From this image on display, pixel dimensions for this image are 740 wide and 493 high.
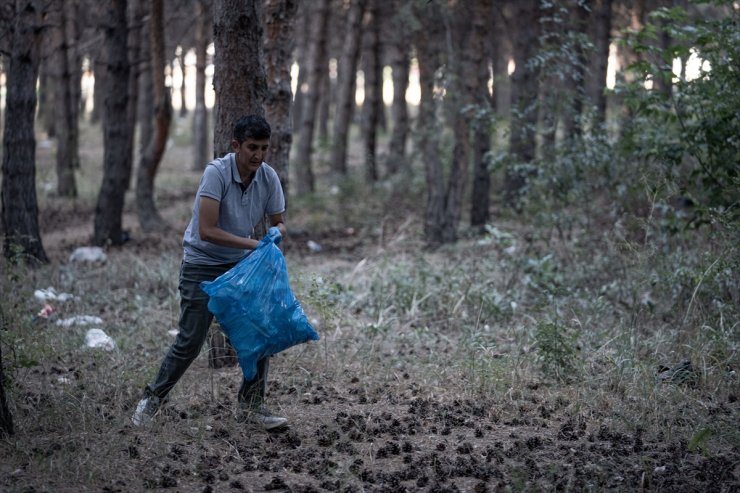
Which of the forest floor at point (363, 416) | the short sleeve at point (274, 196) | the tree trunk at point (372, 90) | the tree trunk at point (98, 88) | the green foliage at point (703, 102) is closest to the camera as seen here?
the forest floor at point (363, 416)

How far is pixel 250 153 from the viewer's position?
203 inches

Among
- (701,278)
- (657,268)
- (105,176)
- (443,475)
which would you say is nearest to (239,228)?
(443,475)

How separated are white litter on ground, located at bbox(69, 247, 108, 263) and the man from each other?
22.2ft

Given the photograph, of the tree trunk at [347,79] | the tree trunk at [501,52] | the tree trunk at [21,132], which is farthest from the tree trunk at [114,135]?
the tree trunk at [501,52]

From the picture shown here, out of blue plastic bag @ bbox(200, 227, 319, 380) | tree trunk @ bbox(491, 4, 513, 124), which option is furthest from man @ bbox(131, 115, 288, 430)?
tree trunk @ bbox(491, 4, 513, 124)

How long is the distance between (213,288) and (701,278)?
426cm

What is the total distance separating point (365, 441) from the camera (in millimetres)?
5516

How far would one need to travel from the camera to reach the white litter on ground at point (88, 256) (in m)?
11.9

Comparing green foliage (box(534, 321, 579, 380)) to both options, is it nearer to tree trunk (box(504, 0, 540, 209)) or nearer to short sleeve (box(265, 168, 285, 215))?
short sleeve (box(265, 168, 285, 215))

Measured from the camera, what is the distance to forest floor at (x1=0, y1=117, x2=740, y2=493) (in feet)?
15.8

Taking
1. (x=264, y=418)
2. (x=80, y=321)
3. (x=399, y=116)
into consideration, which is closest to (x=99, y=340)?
(x=80, y=321)

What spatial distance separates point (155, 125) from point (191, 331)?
395 inches

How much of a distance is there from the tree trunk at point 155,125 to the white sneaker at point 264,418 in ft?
32.7

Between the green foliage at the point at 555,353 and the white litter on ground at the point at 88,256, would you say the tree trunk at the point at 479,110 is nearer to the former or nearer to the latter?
the green foliage at the point at 555,353
